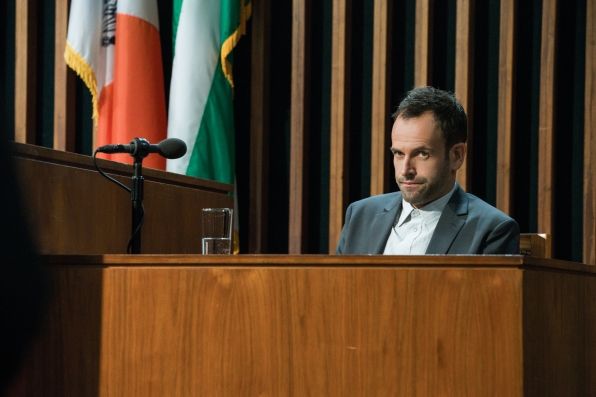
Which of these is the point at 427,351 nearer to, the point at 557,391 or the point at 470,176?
the point at 557,391

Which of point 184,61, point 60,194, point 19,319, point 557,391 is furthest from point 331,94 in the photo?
point 19,319

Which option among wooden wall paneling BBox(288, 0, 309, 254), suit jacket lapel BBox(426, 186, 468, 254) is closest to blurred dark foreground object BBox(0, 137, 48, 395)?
suit jacket lapel BBox(426, 186, 468, 254)

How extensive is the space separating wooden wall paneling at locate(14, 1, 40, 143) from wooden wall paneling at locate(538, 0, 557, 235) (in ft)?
8.39

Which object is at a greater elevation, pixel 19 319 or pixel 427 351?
pixel 19 319

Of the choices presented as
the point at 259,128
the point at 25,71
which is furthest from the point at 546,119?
the point at 25,71

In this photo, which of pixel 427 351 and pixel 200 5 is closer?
pixel 427 351

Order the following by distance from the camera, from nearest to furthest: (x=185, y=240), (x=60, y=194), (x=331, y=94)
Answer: (x=60, y=194)
(x=185, y=240)
(x=331, y=94)

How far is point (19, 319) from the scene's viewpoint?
484 mm

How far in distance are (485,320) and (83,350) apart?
0.78 meters

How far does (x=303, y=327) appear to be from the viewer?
181cm

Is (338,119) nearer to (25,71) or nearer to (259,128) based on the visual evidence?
(259,128)

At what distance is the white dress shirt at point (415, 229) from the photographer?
2.99 m

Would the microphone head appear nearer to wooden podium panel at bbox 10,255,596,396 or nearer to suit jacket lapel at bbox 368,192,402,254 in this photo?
wooden podium panel at bbox 10,255,596,396

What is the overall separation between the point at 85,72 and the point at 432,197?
232cm
